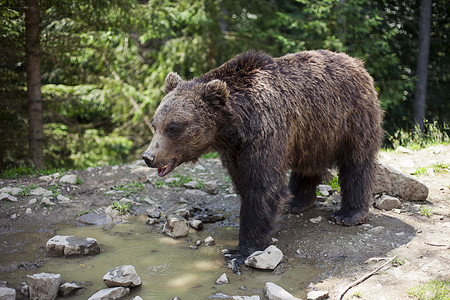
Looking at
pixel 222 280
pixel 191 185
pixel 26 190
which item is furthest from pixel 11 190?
pixel 222 280

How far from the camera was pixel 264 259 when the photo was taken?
3.99m

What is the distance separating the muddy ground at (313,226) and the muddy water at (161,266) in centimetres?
5

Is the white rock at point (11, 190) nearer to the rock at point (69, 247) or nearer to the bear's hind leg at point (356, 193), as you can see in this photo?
the rock at point (69, 247)

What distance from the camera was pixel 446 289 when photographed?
333cm

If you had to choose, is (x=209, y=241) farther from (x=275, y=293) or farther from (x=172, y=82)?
(x=172, y=82)

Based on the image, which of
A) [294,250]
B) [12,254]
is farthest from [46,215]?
[294,250]

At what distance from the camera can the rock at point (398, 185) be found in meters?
5.70

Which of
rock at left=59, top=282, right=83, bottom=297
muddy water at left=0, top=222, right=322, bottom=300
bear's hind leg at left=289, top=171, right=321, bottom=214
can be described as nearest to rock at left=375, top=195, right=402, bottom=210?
bear's hind leg at left=289, top=171, right=321, bottom=214

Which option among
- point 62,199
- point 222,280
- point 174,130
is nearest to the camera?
point 222,280

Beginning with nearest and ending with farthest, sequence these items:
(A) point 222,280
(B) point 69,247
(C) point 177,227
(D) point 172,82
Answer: (A) point 222,280 < (B) point 69,247 < (D) point 172,82 < (C) point 177,227

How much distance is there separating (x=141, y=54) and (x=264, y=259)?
1199 cm

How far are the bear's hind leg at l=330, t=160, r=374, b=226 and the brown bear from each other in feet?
0.04

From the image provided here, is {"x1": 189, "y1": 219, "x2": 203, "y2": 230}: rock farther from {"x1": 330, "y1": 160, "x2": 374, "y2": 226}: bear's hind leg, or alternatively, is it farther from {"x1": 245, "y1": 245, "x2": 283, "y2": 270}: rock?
{"x1": 330, "y1": 160, "x2": 374, "y2": 226}: bear's hind leg

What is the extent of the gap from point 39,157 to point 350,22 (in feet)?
28.6
